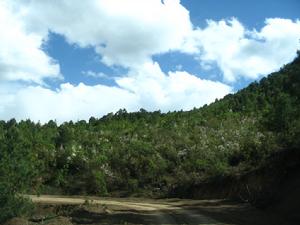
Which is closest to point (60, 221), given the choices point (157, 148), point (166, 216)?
point (166, 216)

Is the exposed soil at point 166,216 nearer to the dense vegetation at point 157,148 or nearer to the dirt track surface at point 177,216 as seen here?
the dirt track surface at point 177,216

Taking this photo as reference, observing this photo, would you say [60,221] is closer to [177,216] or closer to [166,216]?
[166,216]

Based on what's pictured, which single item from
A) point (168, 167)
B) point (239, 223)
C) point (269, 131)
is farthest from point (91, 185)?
point (239, 223)

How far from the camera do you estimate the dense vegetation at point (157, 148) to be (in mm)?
36541

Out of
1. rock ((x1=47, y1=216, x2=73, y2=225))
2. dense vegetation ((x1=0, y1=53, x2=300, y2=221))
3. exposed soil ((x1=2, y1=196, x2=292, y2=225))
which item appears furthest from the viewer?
dense vegetation ((x1=0, y1=53, x2=300, y2=221))

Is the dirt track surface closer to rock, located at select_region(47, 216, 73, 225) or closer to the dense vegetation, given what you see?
rock, located at select_region(47, 216, 73, 225)

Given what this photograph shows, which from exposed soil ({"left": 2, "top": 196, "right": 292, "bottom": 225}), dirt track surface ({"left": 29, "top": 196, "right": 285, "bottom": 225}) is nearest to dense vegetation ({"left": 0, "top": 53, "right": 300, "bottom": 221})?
exposed soil ({"left": 2, "top": 196, "right": 292, "bottom": 225})

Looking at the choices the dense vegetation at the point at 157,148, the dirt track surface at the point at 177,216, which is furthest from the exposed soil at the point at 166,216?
the dense vegetation at the point at 157,148

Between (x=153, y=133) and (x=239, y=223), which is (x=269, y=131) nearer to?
(x=153, y=133)

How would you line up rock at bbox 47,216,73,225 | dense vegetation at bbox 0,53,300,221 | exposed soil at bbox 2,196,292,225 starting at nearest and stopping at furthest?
1. rock at bbox 47,216,73,225
2. exposed soil at bbox 2,196,292,225
3. dense vegetation at bbox 0,53,300,221

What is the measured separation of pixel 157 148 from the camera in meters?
66.2

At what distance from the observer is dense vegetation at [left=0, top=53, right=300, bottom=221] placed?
36541mm

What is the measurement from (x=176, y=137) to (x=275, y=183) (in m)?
34.4

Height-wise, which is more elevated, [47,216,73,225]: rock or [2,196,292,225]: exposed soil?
[2,196,292,225]: exposed soil
